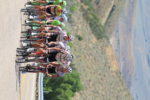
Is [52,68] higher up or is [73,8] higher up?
[52,68]

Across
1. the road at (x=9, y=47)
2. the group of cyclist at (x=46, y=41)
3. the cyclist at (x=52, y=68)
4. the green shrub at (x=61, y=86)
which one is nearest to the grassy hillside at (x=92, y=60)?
the green shrub at (x=61, y=86)

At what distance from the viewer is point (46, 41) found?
61.9ft

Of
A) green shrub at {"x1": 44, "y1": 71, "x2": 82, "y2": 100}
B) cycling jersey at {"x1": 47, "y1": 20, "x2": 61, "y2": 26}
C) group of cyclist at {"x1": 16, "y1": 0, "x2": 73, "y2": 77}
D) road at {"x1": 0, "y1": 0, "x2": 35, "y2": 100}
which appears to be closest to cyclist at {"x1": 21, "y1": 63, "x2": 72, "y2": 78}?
group of cyclist at {"x1": 16, "y1": 0, "x2": 73, "y2": 77}

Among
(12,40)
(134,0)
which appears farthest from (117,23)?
(12,40)

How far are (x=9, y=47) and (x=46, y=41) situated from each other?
5.96ft

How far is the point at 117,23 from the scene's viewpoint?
62844 millimetres

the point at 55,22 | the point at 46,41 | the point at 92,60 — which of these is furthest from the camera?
the point at 92,60

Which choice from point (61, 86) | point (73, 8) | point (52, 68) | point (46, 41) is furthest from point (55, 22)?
point (73, 8)

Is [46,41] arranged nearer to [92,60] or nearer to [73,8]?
[73,8]

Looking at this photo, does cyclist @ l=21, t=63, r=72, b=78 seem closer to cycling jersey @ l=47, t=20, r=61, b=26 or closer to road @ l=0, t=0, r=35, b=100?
road @ l=0, t=0, r=35, b=100

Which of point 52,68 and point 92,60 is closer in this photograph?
point 52,68

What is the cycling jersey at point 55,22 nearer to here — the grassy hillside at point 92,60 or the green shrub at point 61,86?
the green shrub at point 61,86

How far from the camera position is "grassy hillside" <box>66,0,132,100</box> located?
40531mm

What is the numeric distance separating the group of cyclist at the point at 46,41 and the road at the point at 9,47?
1.71ft
